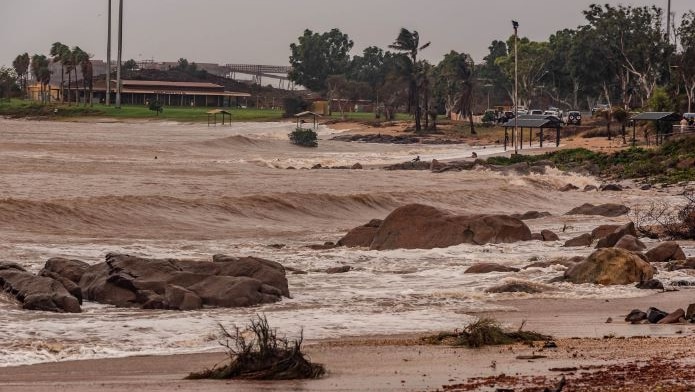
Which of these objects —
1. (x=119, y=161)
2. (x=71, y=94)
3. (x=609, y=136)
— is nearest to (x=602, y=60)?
(x=609, y=136)

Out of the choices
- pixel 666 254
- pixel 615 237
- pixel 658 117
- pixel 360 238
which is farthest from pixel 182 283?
pixel 658 117

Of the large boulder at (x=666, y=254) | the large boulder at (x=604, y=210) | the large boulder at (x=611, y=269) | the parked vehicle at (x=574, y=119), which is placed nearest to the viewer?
the large boulder at (x=611, y=269)

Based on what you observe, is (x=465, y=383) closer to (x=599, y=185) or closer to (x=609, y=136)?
(x=599, y=185)

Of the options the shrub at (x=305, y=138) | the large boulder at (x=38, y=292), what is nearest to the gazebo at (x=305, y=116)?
the shrub at (x=305, y=138)

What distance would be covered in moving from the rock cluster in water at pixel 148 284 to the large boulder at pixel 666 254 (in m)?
6.63

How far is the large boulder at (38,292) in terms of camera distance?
50.9 ft

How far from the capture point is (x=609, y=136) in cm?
7300

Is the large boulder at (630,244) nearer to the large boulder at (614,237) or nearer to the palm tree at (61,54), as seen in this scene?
the large boulder at (614,237)

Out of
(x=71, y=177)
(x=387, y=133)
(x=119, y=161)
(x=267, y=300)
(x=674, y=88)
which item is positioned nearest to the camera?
(x=267, y=300)

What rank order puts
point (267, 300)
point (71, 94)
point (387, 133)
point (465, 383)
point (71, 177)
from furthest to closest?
1. point (71, 94)
2. point (387, 133)
3. point (71, 177)
4. point (267, 300)
5. point (465, 383)

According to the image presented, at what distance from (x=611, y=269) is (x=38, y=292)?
26.1ft

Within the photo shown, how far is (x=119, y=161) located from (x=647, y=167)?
25600 millimetres

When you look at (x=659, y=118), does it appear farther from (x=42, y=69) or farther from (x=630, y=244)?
(x=42, y=69)

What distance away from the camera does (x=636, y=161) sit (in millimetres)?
55531
